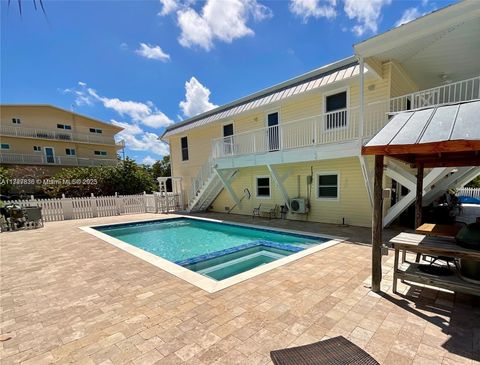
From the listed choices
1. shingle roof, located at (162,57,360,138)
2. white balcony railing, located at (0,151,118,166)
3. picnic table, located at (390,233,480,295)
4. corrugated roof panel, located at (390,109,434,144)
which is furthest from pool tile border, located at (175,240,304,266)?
white balcony railing, located at (0,151,118,166)

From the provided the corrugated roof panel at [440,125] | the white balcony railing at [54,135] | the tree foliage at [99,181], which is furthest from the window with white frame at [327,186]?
the white balcony railing at [54,135]

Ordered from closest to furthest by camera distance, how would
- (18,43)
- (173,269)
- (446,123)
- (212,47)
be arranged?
(446,123), (18,43), (173,269), (212,47)

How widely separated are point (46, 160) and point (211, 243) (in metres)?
29.3

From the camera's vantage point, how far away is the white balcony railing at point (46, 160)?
82.2ft

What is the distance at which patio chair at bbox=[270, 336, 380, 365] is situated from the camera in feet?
6.25

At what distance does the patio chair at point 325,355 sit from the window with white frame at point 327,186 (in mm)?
8407

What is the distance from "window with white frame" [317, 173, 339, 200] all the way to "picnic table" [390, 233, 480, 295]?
616 centimetres

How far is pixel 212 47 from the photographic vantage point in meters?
13.9

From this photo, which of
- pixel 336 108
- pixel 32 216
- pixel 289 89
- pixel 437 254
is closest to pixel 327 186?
pixel 336 108

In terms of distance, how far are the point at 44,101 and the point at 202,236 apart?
3045 cm

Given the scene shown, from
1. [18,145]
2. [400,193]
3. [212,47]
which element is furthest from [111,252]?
[18,145]

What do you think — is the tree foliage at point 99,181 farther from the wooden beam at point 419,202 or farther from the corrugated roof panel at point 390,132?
the corrugated roof panel at point 390,132

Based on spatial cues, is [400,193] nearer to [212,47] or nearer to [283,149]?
[283,149]

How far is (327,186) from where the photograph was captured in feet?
33.2
